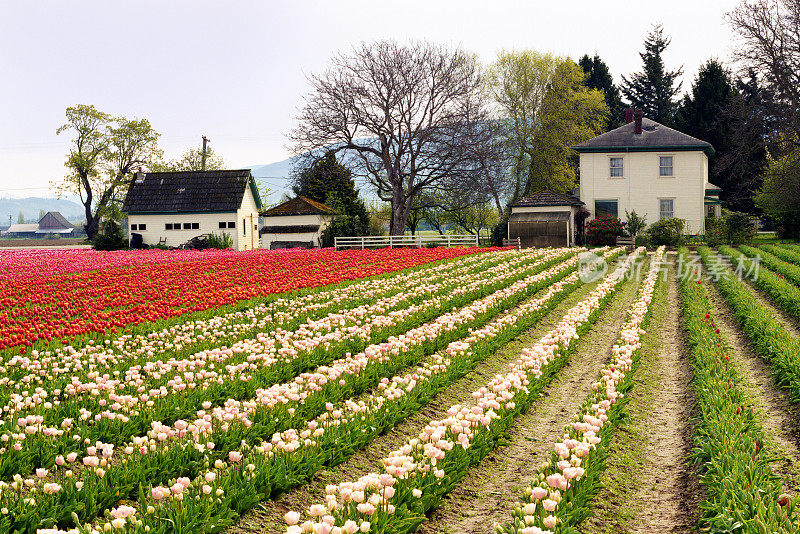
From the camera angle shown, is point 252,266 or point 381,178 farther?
point 381,178

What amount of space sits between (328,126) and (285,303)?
3258 centimetres

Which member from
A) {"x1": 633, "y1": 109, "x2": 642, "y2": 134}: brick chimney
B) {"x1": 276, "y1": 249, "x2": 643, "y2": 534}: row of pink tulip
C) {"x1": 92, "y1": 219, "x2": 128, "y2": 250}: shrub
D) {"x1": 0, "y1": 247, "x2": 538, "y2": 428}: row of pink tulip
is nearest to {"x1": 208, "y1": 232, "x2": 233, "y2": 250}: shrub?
{"x1": 92, "y1": 219, "x2": 128, "y2": 250}: shrub

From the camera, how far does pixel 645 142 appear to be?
156 feet

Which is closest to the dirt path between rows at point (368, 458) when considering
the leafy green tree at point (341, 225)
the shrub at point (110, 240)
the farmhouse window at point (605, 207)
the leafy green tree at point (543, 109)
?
the leafy green tree at point (341, 225)

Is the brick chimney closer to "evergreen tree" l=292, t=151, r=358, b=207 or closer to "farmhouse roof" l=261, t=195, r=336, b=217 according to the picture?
"evergreen tree" l=292, t=151, r=358, b=207

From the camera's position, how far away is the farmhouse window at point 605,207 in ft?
156

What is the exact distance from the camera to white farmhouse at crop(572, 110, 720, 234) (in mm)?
46344

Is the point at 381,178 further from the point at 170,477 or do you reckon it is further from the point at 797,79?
the point at 170,477

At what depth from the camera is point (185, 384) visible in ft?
25.3

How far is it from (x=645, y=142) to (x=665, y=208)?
5041 mm

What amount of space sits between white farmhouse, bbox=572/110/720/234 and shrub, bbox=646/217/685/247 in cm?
622

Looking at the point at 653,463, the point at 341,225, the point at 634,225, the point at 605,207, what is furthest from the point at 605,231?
the point at 653,463

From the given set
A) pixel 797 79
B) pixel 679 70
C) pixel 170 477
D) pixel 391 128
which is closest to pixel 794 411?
pixel 170 477

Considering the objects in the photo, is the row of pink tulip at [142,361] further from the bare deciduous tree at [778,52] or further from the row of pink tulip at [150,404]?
the bare deciduous tree at [778,52]
